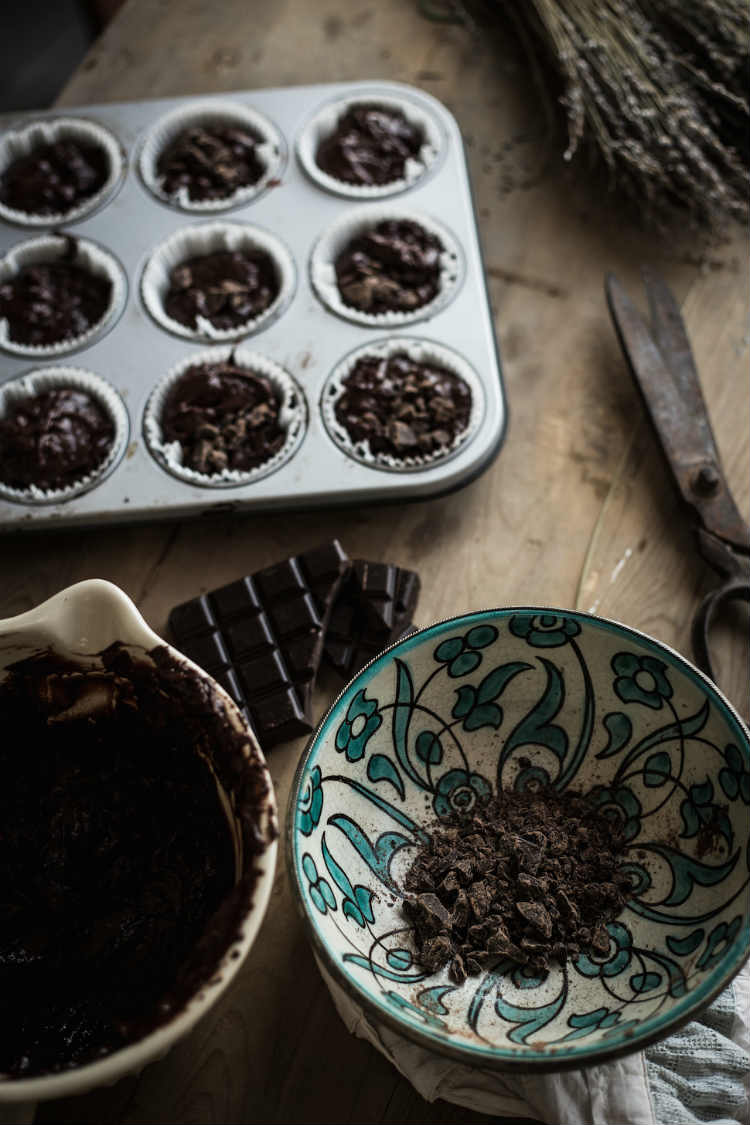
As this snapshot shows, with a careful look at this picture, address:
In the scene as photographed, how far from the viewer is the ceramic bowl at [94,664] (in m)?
0.86

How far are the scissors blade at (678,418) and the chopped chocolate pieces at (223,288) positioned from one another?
0.59 m

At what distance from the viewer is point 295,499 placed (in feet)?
5.03

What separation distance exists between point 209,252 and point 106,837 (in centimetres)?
110

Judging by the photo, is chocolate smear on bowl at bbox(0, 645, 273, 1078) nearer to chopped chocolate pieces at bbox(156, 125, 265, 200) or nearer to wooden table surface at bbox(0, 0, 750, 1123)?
wooden table surface at bbox(0, 0, 750, 1123)

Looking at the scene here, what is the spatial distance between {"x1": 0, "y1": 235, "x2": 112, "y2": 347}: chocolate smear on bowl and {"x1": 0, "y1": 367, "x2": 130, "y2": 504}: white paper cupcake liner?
9 centimetres

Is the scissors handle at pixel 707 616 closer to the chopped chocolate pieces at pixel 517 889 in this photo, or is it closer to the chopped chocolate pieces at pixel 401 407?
the chopped chocolate pieces at pixel 517 889

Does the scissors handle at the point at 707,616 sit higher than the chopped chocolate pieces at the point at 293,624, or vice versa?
the scissors handle at the point at 707,616

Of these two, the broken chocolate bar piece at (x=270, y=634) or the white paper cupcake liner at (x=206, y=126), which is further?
the white paper cupcake liner at (x=206, y=126)

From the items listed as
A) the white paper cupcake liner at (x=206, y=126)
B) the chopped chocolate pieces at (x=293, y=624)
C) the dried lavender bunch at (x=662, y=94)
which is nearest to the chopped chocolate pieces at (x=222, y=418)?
the chopped chocolate pieces at (x=293, y=624)

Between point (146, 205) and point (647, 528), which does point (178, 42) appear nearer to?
point (146, 205)

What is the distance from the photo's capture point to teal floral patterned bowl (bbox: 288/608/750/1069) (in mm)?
991

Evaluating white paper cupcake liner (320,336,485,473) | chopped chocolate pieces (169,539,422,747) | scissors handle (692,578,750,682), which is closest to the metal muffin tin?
white paper cupcake liner (320,336,485,473)

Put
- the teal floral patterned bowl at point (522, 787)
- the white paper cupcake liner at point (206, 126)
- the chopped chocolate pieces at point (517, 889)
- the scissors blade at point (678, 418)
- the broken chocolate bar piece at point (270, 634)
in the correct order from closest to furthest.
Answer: the teal floral patterned bowl at point (522, 787) → the chopped chocolate pieces at point (517, 889) → the broken chocolate bar piece at point (270, 634) → the scissors blade at point (678, 418) → the white paper cupcake liner at point (206, 126)

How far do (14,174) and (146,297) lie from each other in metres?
0.44
